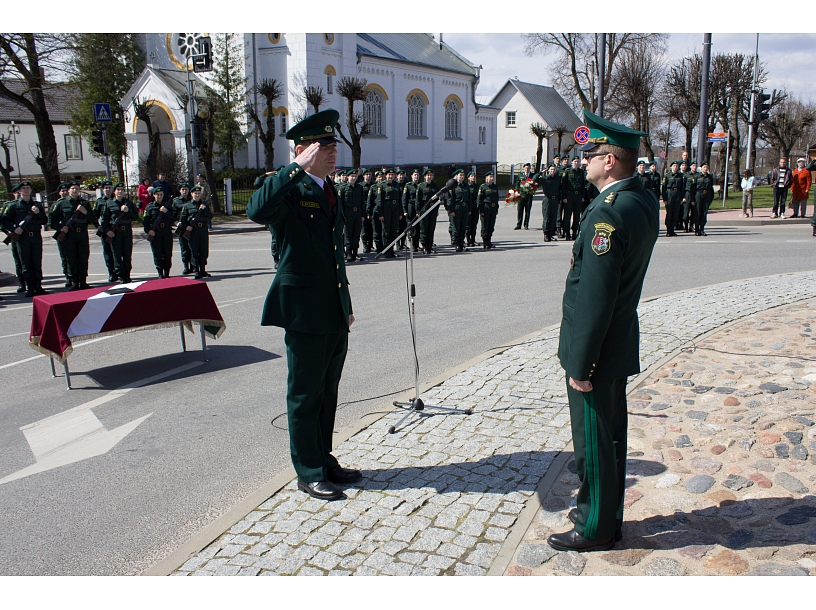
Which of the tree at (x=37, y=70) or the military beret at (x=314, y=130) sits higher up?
the tree at (x=37, y=70)

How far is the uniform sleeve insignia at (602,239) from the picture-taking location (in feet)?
10.9

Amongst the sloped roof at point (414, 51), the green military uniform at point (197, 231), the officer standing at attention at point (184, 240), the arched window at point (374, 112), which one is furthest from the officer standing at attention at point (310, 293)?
the arched window at point (374, 112)

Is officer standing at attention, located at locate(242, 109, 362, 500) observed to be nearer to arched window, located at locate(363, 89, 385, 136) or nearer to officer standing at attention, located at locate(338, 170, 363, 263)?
officer standing at attention, located at locate(338, 170, 363, 263)

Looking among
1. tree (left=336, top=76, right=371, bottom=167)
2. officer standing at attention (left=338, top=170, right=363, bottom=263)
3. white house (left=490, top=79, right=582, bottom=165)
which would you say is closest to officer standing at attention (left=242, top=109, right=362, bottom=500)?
officer standing at attention (left=338, top=170, right=363, bottom=263)

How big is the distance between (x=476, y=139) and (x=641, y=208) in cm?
5597

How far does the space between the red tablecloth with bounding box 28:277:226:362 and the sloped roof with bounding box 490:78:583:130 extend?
2659 inches

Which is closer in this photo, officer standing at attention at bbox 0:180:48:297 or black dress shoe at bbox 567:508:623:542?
black dress shoe at bbox 567:508:623:542

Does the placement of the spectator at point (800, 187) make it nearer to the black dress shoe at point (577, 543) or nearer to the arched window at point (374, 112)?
the black dress shoe at point (577, 543)

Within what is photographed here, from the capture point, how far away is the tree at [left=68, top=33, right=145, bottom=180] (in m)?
39.2

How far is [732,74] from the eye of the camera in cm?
4509

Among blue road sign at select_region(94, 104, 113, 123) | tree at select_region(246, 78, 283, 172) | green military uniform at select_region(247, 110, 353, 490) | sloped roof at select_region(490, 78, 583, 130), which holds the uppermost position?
sloped roof at select_region(490, 78, 583, 130)

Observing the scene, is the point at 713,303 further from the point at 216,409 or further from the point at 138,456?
the point at 138,456

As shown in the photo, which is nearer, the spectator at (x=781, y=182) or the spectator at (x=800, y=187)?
the spectator at (x=800, y=187)

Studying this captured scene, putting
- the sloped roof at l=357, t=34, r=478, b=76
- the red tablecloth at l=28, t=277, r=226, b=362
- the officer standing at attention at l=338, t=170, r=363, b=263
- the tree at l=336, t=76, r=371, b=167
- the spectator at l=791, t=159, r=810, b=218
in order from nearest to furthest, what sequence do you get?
the red tablecloth at l=28, t=277, r=226, b=362 < the officer standing at attention at l=338, t=170, r=363, b=263 < the spectator at l=791, t=159, r=810, b=218 < the tree at l=336, t=76, r=371, b=167 < the sloped roof at l=357, t=34, r=478, b=76
